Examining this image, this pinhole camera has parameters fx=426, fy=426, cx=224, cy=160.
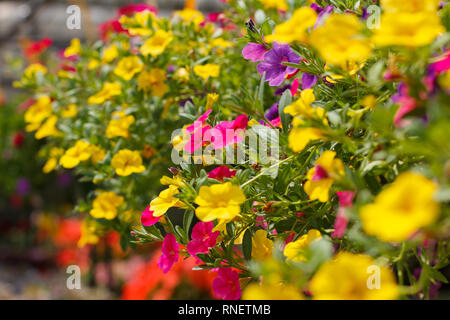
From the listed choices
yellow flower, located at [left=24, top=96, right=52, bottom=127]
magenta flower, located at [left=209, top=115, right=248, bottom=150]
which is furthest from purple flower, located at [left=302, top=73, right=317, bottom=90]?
yellow flower, located at [left=24, top=96, right=52, bottom=127]

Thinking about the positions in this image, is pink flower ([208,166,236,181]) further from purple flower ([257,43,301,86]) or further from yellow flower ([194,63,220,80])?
yellow flower ([194,63,220,80])

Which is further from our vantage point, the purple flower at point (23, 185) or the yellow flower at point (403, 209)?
the purple flower at point (23, 185)

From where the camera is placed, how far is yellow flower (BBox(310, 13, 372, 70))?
1.17 ft

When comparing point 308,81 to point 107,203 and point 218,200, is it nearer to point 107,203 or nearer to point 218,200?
point 218,200

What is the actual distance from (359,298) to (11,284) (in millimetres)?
3010

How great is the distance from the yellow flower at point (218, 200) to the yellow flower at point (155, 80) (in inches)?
18.6

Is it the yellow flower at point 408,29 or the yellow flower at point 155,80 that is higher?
the yellow flower at point 155,80

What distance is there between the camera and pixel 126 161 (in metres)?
0.83

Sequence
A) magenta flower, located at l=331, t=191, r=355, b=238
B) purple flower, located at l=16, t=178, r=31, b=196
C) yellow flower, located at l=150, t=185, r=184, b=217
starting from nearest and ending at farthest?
magenta flower, located at l=331, t=191, r=355, b=238 → yellow flower, located at l=150, t=185, r=184, b=217 → purple flower, located at l=16, t=178, r=31, b=196

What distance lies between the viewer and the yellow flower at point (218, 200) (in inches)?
18.3

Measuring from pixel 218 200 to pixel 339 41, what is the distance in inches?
8.5

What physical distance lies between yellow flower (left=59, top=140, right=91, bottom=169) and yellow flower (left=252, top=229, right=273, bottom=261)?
449 mm

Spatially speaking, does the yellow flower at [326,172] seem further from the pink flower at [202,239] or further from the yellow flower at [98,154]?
the yellow flower at [98,154]

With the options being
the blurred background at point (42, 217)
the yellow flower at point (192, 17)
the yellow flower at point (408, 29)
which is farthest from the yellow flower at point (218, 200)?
the blurred background at point (42, 217)
